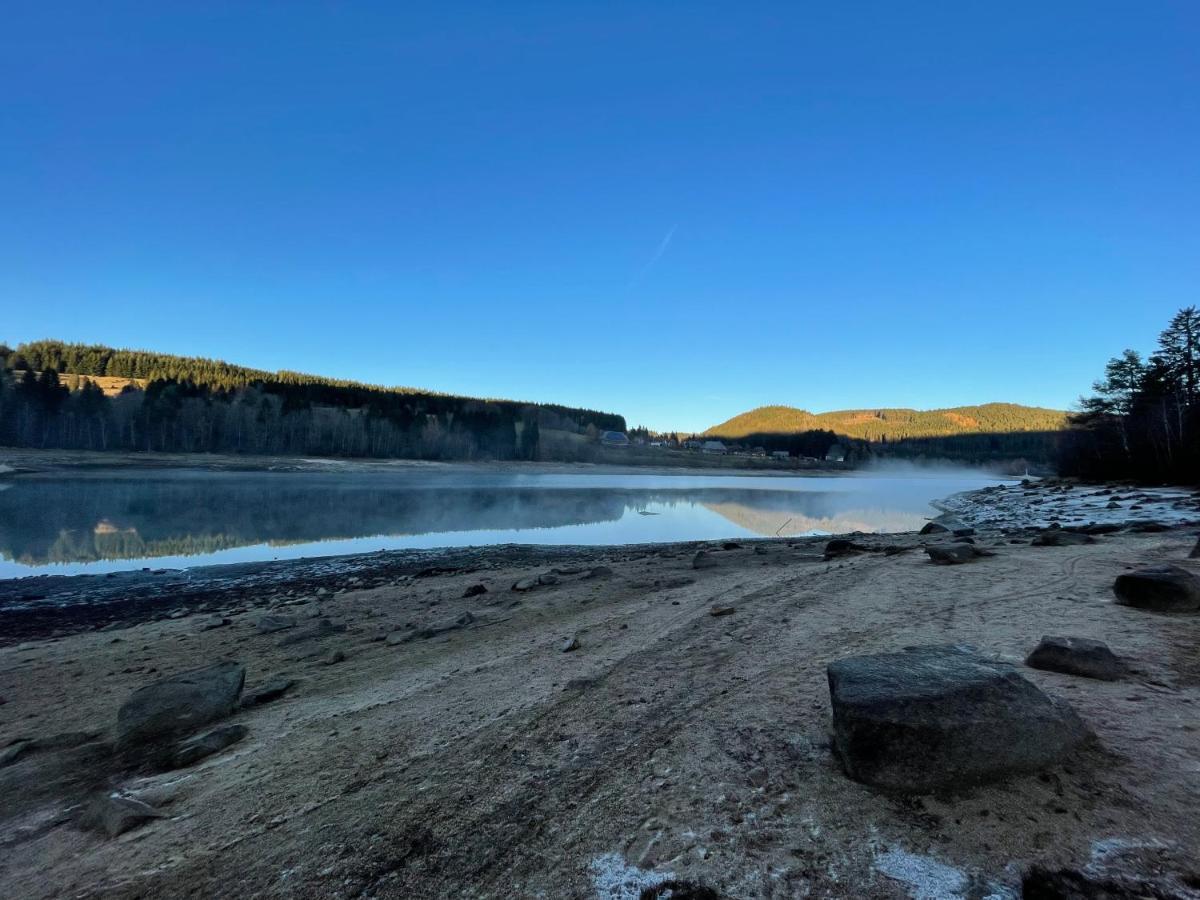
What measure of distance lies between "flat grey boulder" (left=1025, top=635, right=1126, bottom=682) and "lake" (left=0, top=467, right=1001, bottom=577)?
48.1 feet

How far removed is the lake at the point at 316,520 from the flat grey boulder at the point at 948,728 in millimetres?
15504

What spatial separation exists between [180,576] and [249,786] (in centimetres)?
1186

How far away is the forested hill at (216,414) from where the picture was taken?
224 feet

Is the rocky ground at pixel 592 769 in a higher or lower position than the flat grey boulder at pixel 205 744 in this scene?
higher

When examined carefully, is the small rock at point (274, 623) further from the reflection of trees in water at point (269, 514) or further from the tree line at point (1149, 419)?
the tree line at point (1149, 419)

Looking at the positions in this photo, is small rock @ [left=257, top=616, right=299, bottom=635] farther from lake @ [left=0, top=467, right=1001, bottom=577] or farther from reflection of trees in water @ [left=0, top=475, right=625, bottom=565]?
reflection of trees in water @ [left=0, top=475, right=625, bottom=565]

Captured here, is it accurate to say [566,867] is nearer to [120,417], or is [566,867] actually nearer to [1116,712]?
[1116,712]

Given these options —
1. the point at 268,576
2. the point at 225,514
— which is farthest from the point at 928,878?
the point at 225,514

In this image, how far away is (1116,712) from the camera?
327 centimetres

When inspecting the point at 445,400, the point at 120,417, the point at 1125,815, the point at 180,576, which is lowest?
the point at 180,576

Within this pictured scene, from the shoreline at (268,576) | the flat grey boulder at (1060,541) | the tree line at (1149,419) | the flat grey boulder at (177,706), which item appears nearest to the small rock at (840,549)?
the shoreline at (268,576)

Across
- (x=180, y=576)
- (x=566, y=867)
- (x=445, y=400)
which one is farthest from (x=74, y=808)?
(x=445, y=400)

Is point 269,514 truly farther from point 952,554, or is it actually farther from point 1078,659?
point 1078,659

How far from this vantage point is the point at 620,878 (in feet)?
7.58
